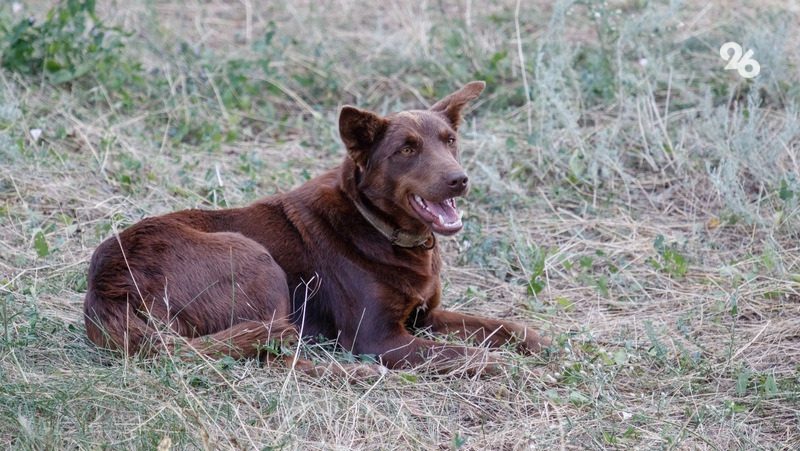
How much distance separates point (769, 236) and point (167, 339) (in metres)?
3.22

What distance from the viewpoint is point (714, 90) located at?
24.8ft

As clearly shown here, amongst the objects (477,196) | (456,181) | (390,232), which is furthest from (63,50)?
(456,181)

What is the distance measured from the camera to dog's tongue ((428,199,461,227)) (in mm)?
4848

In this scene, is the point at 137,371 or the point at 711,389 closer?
the point at 137,371

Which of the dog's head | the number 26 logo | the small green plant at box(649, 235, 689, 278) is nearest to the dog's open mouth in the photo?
the dog's head

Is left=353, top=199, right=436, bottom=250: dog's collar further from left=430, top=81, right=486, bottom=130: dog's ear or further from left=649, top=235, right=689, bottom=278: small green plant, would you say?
left=649, top=235, right=689, bottom=278: small green plant

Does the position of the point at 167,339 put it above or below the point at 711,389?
above

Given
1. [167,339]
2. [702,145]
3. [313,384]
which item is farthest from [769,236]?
[167,339]

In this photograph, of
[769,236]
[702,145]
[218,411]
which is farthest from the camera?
[702,145]

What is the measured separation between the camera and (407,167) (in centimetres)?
488

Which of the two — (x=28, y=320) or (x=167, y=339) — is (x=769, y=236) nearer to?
(x=167, y=339)

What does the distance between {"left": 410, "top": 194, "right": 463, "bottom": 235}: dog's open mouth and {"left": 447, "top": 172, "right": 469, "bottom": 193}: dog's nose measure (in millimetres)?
96

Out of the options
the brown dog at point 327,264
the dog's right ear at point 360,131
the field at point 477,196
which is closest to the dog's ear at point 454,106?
the brown dog at point 327,264

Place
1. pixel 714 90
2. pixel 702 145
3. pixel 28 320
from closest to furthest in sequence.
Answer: pixel 28 320, pixel 702 145, pixel 714 90
